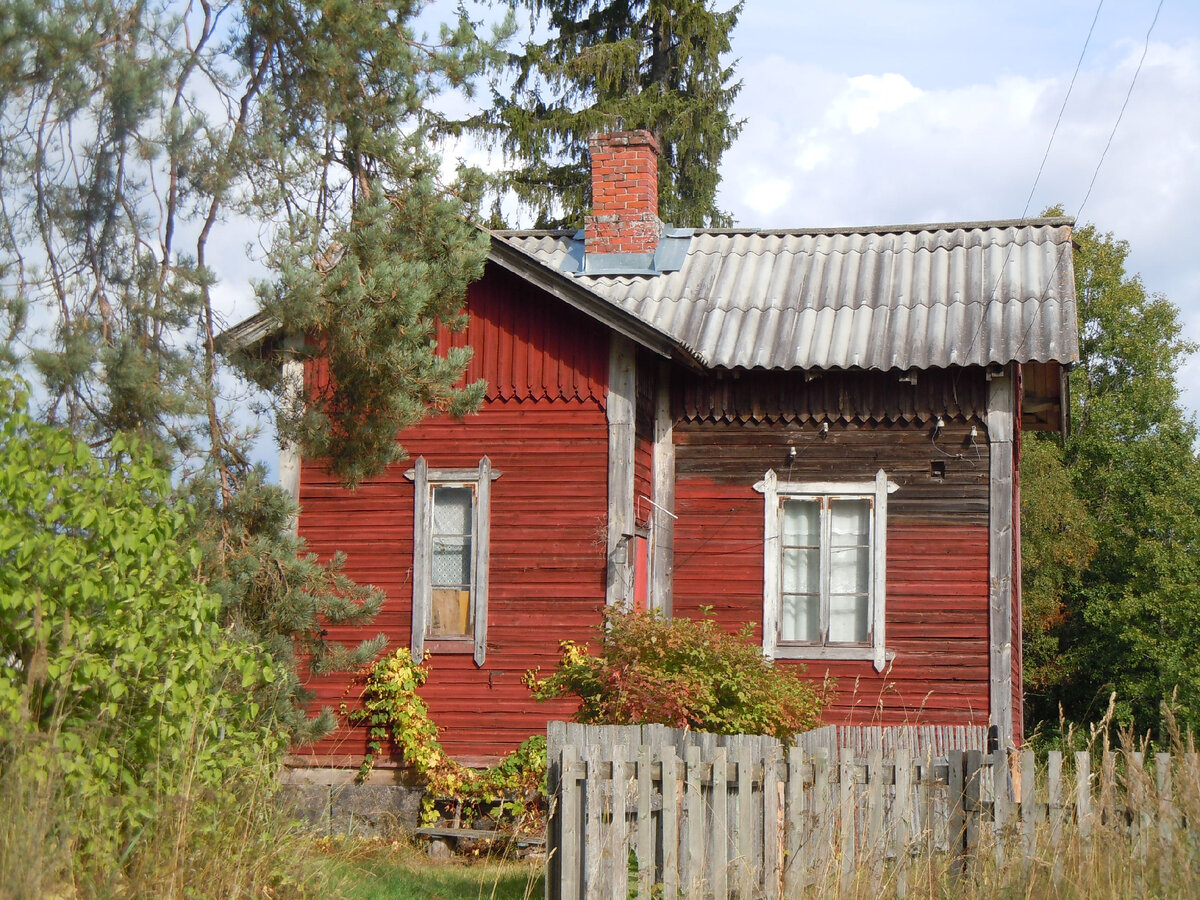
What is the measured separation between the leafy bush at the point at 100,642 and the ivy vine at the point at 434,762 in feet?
21.5

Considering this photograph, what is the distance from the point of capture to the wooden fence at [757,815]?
659 cm

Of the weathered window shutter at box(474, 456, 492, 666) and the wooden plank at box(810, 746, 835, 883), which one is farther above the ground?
the weathered window shutter at box(474, 456, 492, 666)

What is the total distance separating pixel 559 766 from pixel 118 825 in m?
2.41

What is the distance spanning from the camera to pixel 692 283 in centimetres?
1423

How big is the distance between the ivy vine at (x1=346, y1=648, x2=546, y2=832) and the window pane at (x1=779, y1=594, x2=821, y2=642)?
8.78 ft

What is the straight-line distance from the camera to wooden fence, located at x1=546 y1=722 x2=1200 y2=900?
6594 millimetres

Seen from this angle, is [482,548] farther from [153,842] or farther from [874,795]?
[153,842]

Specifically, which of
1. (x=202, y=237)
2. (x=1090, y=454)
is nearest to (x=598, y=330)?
(x=202, y=237)

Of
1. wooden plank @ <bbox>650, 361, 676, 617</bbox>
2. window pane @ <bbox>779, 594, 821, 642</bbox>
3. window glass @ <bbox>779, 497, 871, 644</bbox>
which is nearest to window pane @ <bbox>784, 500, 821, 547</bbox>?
window glass @ <bbox>779, 497, 871, 644</bbox>

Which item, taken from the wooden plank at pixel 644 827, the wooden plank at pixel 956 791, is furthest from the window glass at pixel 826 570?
the wooden plank at pixel 644 827

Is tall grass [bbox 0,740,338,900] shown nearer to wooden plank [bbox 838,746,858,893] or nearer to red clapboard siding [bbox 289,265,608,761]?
wooden plank [bbox 838,746,858,893]

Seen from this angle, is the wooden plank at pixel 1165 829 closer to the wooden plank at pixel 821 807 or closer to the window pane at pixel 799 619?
the wooden plank at pixel 821 807

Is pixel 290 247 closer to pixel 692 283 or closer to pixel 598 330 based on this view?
pixel 598 330

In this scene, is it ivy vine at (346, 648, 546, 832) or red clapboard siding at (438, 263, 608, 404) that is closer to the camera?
ivy vine at (346, 648, 546, 832)
